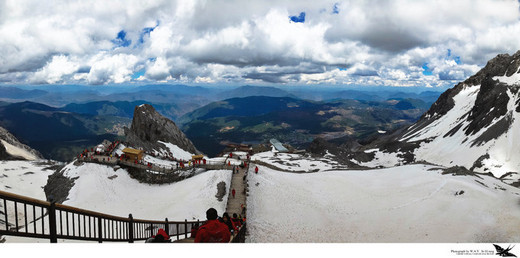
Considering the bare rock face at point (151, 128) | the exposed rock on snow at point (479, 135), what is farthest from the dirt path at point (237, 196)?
the exposed rock on snow at point (479, 135)

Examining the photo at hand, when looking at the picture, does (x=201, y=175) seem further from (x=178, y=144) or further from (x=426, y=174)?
(x=178, y=144)

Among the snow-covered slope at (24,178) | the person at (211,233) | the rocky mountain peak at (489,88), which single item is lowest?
the snow-covered slope at (24,178)

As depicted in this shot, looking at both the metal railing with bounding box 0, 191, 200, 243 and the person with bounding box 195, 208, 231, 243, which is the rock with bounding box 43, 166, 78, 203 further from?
the person with bounding box 195, 208, 231, 243

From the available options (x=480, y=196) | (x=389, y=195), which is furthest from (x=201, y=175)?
(x=480, y=196)

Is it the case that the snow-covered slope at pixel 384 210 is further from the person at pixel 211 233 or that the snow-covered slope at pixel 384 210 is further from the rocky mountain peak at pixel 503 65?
the rocky mountain peak at pixel 503 65

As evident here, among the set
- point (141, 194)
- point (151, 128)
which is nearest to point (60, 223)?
point (141, 194)

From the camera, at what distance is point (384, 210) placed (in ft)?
83.5

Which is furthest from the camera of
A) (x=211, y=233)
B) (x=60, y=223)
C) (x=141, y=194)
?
(x=141, y=194)

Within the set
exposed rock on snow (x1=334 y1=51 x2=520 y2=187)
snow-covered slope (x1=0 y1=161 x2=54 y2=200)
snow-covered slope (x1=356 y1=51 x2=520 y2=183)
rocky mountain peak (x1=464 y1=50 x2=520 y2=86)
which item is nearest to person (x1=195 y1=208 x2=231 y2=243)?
snow-covered slope (x1=0 y1=161 x2=54 y2=200)

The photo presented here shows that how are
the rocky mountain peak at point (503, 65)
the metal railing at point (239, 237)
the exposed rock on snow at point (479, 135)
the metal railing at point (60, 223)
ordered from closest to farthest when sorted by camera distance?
the metal railing at point (60, 223)
the metal railing at point (239, 237)
the exposed rock on snow at point (479, 135)
the rocky mountain peak at point (503, 65)

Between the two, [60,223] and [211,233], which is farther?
[211,233]

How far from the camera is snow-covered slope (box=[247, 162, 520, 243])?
809 inches

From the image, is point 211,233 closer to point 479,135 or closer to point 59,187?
point 59,187

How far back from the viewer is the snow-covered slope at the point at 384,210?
20.5 m
